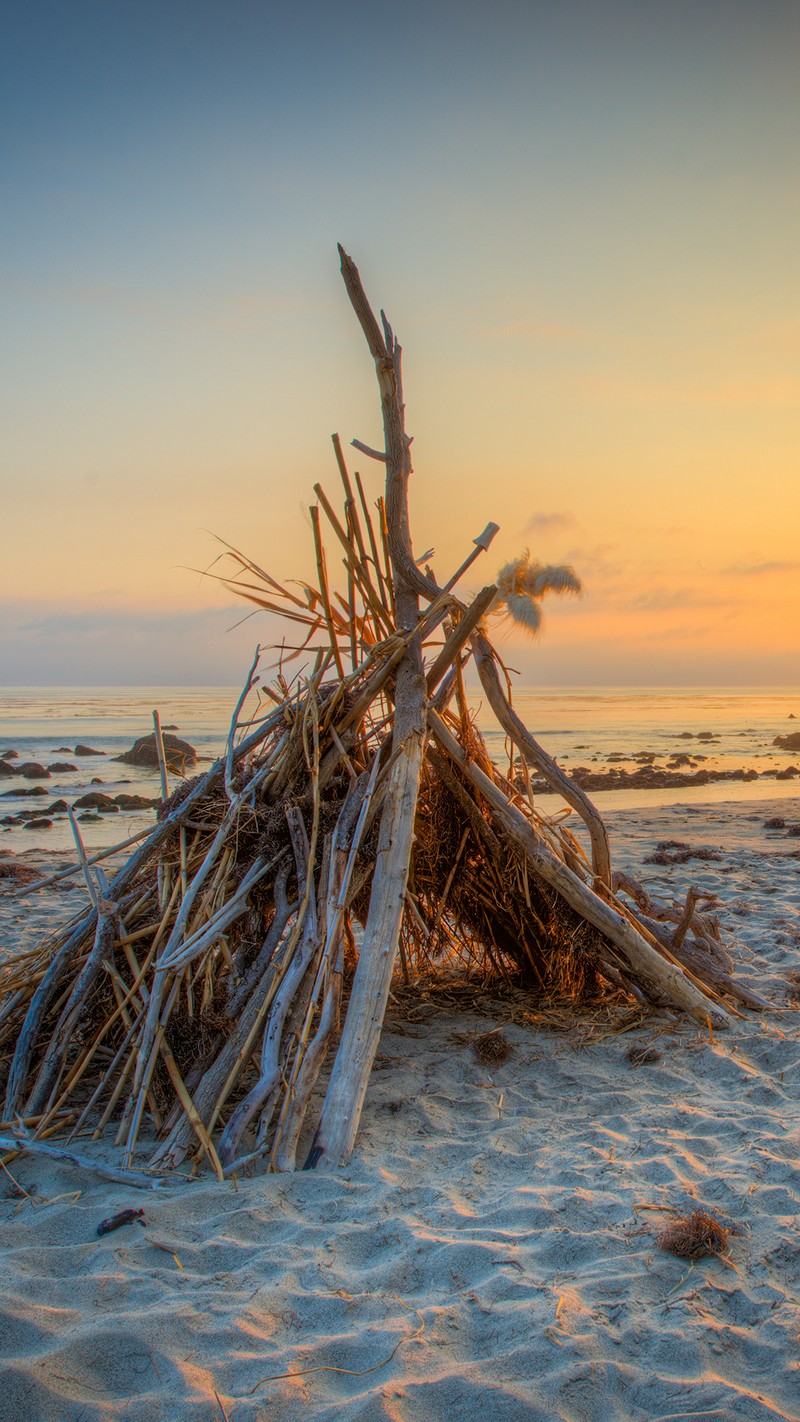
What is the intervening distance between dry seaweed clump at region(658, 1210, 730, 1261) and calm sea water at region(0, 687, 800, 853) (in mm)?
2767

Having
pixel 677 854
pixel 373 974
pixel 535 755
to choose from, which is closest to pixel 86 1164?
pixel 373 974

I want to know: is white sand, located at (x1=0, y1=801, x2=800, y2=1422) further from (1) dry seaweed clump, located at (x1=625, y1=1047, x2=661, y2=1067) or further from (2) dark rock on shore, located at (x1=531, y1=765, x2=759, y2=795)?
(2) dark rock on shore, located at (x1=531, y1=765, x2=759, y2=795)

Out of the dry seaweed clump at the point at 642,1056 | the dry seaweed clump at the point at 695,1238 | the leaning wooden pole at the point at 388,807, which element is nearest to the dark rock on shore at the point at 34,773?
the leaning wooden pole at the point at 388,807

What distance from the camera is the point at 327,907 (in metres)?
3.69

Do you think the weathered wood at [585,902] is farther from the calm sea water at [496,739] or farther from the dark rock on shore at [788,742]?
the dark rock on shore at [788,742]

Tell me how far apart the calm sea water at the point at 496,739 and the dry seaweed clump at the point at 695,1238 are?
2.77 metres

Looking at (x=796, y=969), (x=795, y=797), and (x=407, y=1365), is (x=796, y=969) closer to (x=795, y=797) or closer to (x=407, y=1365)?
(x=407, y=1365)

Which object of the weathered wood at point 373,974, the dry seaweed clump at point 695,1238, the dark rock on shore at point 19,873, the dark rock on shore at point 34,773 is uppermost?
the weathered wood at point 373,974

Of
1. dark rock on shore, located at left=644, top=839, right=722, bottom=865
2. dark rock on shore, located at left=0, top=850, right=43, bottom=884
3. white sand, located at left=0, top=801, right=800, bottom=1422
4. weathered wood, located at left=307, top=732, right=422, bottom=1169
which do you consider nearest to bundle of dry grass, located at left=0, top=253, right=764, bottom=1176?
weathered wood, located at left=307, top=732, right=422, bottom=1169

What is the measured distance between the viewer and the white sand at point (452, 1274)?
2162 millimetres

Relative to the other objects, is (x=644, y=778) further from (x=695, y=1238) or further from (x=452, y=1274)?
(x=452, y=1274)

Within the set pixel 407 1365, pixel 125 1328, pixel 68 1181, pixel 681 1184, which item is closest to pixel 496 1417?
pixel 407 1365

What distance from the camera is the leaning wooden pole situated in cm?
337

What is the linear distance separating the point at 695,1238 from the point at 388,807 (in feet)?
6.26
